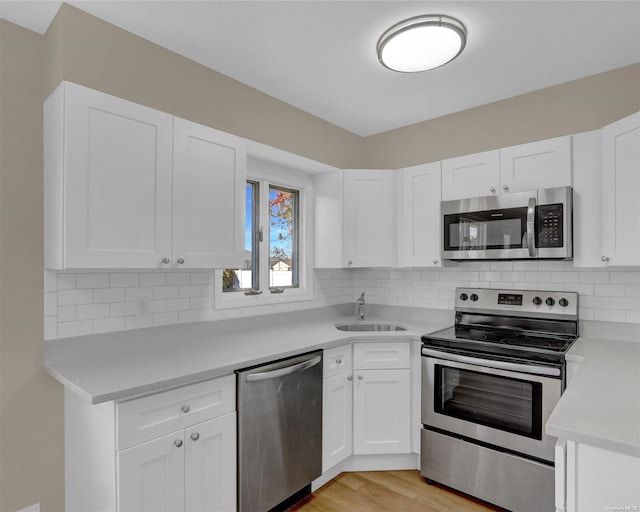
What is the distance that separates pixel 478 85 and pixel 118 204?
2191 millimetres

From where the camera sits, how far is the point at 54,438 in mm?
1819

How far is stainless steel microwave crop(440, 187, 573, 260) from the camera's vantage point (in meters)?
2.24

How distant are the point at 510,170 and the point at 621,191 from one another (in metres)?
0.61

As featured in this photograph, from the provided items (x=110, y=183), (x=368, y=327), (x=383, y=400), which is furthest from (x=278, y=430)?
(x=110, y=183)

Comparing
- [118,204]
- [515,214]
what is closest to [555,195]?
[515,214]

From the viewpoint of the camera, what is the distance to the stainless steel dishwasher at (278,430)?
1.84m

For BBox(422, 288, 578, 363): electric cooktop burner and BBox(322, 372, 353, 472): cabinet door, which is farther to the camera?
BBox(322, 372, 353, 472): cabinet door

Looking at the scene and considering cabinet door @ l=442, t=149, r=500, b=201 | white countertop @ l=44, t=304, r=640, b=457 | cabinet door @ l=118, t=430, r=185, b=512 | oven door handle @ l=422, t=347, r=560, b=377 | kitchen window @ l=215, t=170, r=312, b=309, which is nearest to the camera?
white countertop @ l=44, t=304, r=640, b=457

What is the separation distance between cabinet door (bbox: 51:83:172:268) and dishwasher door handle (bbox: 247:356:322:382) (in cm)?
72

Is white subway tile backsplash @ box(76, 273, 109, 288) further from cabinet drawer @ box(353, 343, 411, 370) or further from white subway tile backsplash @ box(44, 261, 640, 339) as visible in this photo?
cabinet drawer @ box(353, 343, 411, 370)

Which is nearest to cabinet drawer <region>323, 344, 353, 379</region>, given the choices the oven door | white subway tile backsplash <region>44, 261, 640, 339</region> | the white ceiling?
the oven door

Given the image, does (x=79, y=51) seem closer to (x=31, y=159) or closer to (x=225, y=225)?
(x=31, y=159)

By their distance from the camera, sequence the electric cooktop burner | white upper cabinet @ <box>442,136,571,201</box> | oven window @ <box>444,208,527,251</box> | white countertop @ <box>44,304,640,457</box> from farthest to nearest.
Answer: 1. oven window @ <box>444,208,527,251</box>
2. white upper cabinet @ <box>442,136,571,201</box>
3. the electric cooktop burner
4. white countertop @ <box>44,304,640,457</box>

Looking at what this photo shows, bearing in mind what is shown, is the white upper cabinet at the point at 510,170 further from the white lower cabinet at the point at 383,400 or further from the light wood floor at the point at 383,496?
the light wood floor at the point at 383,496
